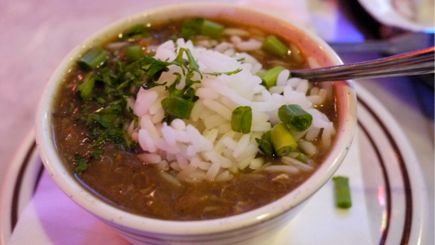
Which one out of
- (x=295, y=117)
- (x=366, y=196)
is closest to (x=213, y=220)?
(x=295, y=117)

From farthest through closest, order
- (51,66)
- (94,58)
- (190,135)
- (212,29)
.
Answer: (51,66) → (212,29) → (94,58) → (190,135)

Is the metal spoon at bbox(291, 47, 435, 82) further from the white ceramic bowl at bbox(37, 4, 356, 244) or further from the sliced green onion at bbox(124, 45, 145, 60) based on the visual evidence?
the sliced green onion at bbox(124, 45, 145, 60)

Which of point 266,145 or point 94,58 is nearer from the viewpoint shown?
point 266,145

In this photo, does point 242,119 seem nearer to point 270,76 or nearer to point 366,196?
point 270,76

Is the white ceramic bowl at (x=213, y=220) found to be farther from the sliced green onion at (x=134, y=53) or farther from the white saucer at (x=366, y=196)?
the white saucer at (x=366, y=196)

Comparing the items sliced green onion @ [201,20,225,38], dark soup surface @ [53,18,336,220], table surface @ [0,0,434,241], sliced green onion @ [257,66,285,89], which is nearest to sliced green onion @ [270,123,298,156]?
dark soup surface @ [53,18,336,220]

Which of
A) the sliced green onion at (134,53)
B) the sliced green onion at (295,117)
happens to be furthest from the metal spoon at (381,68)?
the sliced green onion at (134,53)

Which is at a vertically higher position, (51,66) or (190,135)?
Answer: (190,135)
